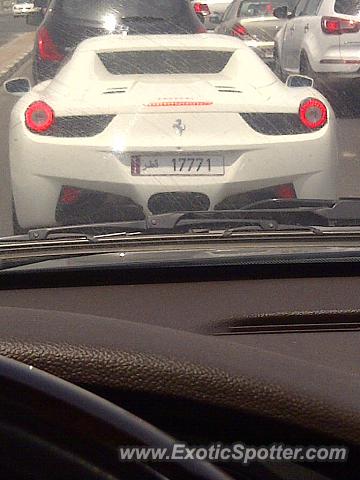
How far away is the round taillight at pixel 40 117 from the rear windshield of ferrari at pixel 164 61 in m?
0.66

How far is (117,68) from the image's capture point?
22.2 feet

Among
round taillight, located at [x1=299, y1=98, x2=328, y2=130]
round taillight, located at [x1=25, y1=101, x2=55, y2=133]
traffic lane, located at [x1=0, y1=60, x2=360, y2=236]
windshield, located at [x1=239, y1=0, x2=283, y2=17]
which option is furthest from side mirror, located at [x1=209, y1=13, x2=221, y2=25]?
round taillight, located at [x1=25, y1=101, x2=55, y2=133]

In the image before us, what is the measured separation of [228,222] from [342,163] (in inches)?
266

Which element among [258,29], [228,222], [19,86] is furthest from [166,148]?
[258,29]

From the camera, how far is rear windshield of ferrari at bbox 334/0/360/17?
14648 millimetres

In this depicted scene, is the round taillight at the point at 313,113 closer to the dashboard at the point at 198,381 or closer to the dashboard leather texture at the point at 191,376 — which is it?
the dashboard at the point at 198,381

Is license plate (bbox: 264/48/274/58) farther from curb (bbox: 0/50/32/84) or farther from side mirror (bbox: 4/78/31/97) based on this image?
side mirror (bbox: 4/78/31/97)

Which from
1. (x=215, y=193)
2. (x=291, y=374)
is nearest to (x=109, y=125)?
(x=215, y=193)

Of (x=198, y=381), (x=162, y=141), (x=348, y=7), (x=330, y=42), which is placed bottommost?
(x=330, y=42)

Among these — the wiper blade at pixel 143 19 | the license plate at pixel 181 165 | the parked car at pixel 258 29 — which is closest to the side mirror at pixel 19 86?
the license plate at pixel 181 165

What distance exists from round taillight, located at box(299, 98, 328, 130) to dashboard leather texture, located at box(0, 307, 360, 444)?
424 cm

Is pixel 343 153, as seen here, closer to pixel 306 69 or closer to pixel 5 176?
pixel 5 176

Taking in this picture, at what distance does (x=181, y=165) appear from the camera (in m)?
6.06

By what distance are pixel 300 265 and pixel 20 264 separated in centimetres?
84
